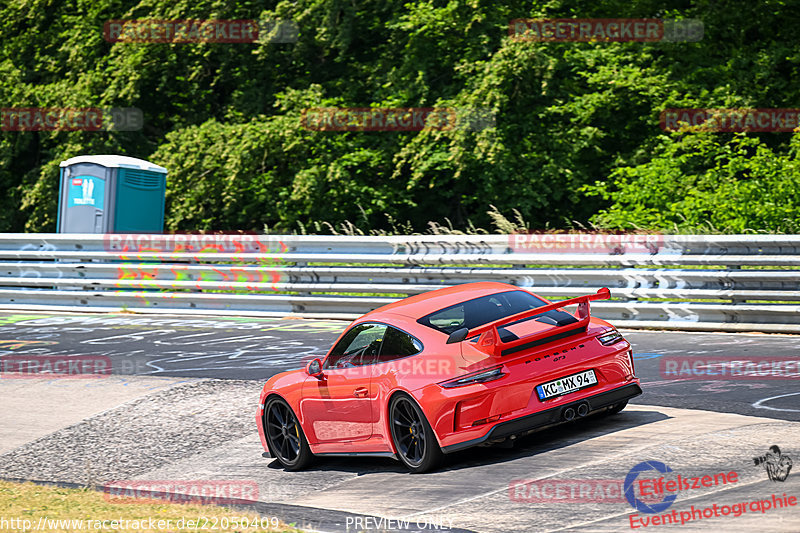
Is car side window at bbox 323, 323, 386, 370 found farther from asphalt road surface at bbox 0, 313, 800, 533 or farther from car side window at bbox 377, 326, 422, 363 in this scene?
asphalt road surface at bbox 0, 313, 800, 533

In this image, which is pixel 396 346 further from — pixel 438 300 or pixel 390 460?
pixel 390 460

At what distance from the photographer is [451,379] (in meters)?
7.38

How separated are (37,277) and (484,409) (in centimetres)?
1258

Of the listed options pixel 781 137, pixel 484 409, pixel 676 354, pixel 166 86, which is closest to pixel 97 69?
pixel 166 86

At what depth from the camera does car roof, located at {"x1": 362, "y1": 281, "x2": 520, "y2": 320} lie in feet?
26.9

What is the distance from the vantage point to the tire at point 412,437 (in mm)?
7410

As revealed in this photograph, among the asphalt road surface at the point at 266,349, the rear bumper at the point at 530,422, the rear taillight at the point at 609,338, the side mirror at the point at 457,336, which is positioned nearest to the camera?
the rear bumper at the point at 530,422

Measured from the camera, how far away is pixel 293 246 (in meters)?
15.8

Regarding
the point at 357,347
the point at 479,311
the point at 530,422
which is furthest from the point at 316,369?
the point at 530,422

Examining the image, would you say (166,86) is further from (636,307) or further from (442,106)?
(636,307)

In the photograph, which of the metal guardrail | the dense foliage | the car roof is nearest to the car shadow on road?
the car roof

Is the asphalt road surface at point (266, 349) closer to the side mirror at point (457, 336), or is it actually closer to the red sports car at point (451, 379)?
the red sports car at point (451, 379)

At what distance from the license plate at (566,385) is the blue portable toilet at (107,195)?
11839mm

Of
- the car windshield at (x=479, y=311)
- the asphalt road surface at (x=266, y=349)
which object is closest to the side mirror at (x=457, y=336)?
the car windshield at (x=479, y=311)
